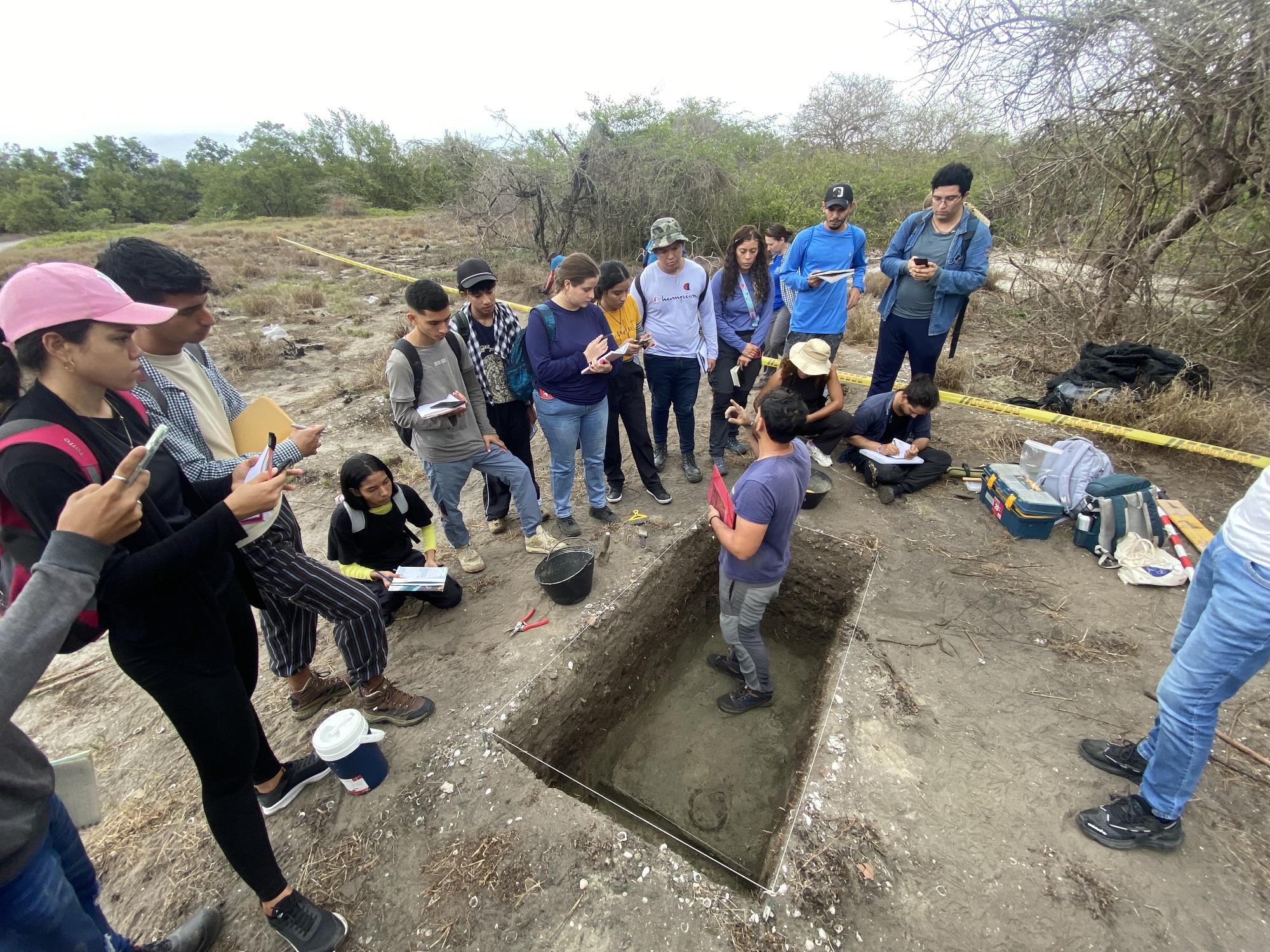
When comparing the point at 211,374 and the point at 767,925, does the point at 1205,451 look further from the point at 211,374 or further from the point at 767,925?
the point at 211,374

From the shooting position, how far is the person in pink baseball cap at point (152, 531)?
4.35 feet

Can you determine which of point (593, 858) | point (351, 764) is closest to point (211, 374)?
point (351, 764)

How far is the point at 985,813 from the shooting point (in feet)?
7.93

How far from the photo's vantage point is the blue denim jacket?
4.27 m

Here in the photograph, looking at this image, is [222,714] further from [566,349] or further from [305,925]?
[566,349]

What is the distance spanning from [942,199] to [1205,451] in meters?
3.39

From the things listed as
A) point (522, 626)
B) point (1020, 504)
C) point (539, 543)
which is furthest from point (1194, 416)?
point (522, 626)

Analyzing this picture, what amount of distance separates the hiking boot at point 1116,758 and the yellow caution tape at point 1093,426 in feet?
9.71

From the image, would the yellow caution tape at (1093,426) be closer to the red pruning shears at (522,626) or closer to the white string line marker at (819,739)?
the red pruning shears at (522,626)


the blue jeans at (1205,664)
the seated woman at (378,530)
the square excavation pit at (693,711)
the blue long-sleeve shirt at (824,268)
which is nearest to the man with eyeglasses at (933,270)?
the blue long-sleeve shirt at (824,268)

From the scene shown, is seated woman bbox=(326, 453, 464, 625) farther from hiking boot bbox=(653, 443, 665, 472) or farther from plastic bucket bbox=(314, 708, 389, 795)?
hiking boot bbox=(653, 443, 665, 472)

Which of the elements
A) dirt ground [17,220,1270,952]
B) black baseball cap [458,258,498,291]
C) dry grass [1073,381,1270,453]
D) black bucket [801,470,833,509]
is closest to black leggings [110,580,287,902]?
dirt ground [17,220,1270,952]

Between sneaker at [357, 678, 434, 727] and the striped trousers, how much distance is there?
0.11 metres

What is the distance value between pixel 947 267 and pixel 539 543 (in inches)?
159
